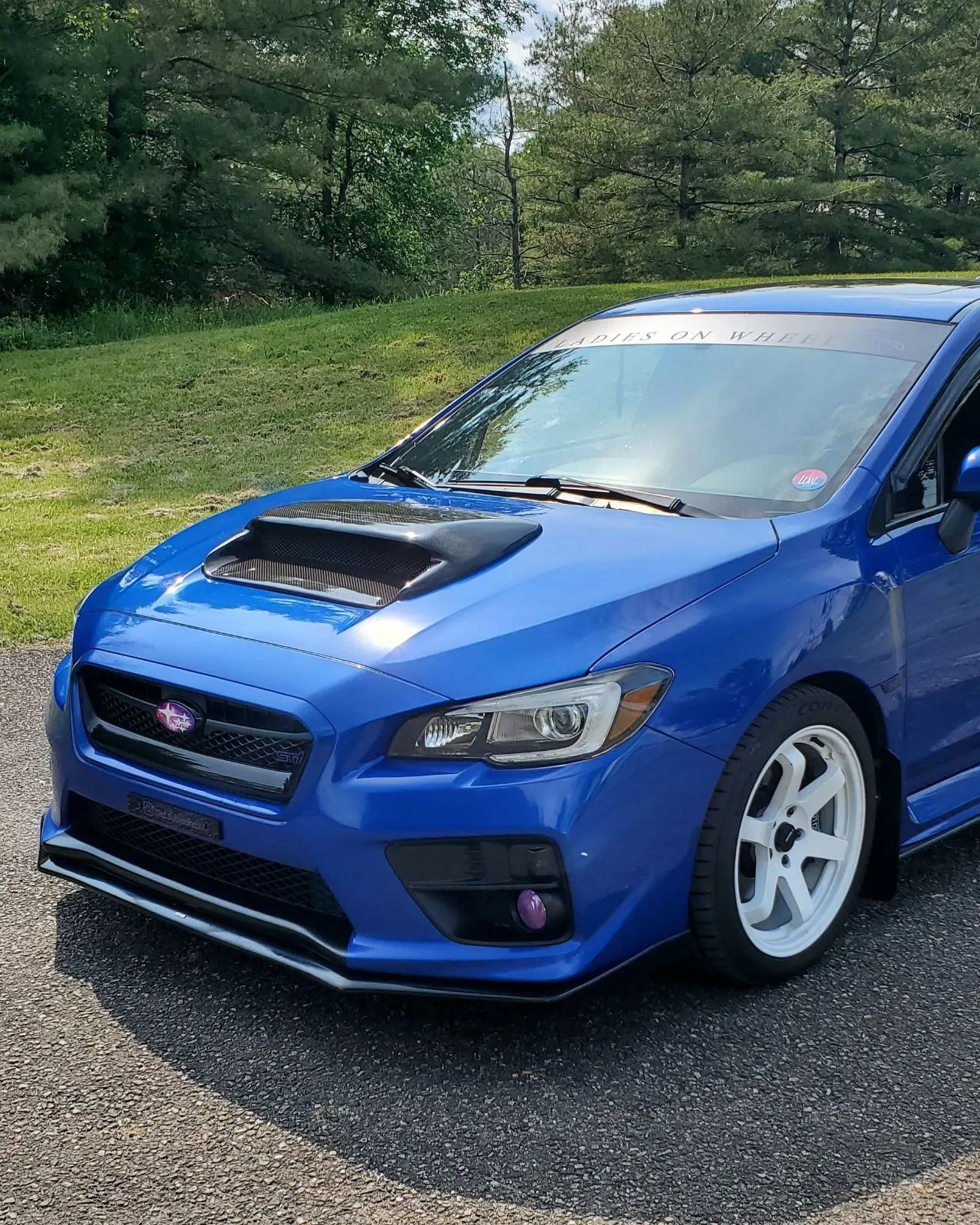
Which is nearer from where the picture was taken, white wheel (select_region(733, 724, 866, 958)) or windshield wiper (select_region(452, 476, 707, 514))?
white wheel (select_region(733, 724, 866, 958))

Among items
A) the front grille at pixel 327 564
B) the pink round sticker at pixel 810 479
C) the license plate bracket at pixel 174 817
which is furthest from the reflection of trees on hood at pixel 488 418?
the license plate bracket at pixel 174 817

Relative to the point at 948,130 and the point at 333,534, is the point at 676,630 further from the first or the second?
the point at 948,130

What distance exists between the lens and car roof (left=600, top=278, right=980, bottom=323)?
401cm

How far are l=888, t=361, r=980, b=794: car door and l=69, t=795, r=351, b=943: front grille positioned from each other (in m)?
1.64

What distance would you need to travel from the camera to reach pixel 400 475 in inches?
166

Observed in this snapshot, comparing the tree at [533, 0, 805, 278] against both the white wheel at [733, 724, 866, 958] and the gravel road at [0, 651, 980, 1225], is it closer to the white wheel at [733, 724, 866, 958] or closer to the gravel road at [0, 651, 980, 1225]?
the white wheel at [733, 724, 866, 958]

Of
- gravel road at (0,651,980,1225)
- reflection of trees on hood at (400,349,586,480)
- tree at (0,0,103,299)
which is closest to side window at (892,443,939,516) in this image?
gravel road at (0,651,980,1225)

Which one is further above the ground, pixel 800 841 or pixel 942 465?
pixel 942 465

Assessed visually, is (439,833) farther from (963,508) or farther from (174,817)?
(963,508)

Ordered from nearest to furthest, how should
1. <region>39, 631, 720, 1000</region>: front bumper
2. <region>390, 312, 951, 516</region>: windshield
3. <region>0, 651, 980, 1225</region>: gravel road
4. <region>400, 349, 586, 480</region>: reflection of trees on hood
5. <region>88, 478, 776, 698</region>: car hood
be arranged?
<region>0, 651, 980, 1225</region>: gravel road
<region>39, 631, 720, 1000</region>: front bumper
<region>88, 478, 776, 698</region>: car hood
<region>390, 312, 951, 516</region>: windshield
<region>400, 349, 586, 480</region>: reflection of trees on hood

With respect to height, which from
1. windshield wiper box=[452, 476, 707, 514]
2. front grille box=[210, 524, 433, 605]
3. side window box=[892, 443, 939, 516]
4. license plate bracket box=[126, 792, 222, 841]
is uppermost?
side window box=[892, 443, 939, 516]

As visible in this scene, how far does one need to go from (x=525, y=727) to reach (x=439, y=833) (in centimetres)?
29

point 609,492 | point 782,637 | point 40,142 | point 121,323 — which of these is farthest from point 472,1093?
point 40,142

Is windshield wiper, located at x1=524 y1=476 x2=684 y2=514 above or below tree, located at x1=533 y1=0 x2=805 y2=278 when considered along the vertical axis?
below
